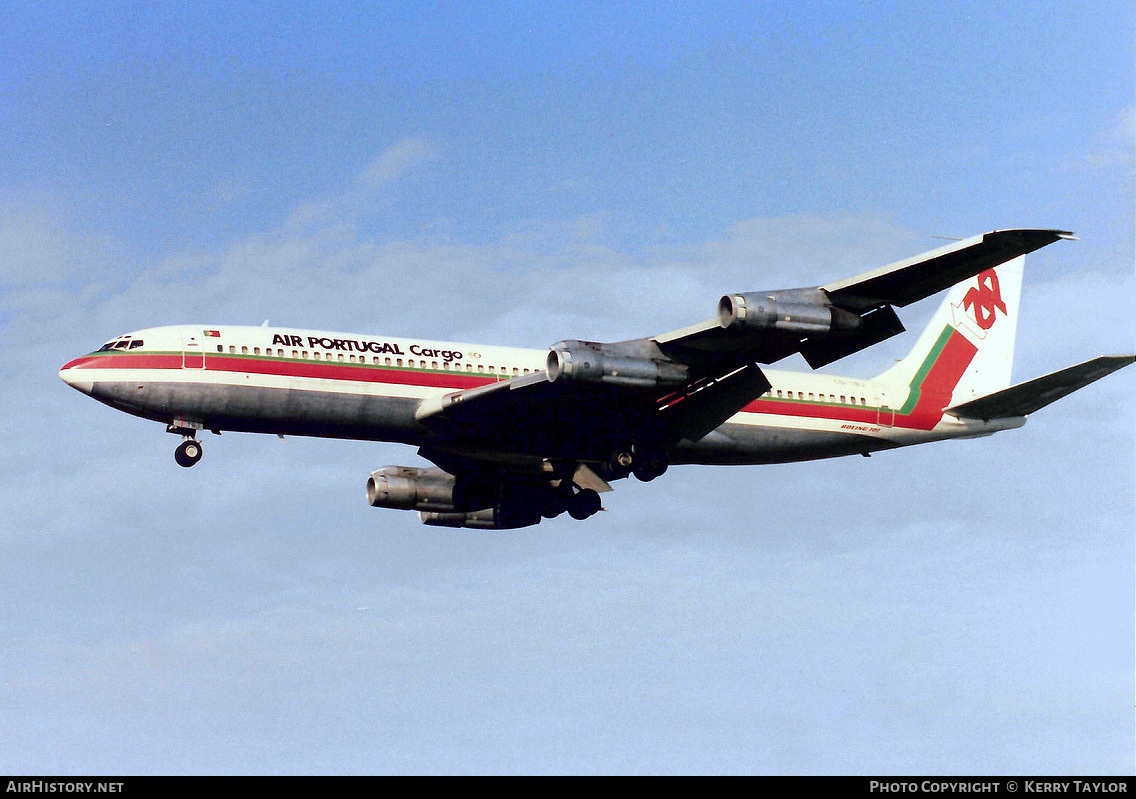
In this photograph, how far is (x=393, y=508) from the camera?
56.0m

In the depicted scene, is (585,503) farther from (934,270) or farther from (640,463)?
(934,270)

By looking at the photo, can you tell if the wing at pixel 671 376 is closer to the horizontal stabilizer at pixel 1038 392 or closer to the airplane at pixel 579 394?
the airplane at pixel 579 394

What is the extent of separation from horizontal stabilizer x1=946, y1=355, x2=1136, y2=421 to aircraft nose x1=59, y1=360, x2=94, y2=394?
31.6m

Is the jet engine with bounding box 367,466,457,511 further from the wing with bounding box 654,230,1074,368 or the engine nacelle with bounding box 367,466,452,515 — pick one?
the wing with bounding box 654,230,1074,368

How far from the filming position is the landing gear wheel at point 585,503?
55.6 metres

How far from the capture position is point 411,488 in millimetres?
55938

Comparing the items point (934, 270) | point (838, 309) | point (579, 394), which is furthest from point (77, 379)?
point (934, 270)

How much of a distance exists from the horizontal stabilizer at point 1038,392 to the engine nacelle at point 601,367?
13.4 m

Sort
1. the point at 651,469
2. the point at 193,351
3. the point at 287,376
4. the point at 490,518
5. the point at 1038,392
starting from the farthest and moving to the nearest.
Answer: the point at 490,518
the point at 1038,392
the point at 651,469
the point at 287,376
the point at 193,351

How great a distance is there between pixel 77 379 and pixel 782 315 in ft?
74.4

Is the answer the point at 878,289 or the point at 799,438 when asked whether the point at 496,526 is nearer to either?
the point at 799,438
